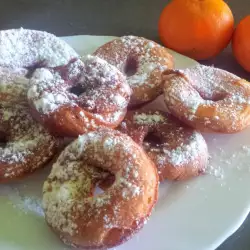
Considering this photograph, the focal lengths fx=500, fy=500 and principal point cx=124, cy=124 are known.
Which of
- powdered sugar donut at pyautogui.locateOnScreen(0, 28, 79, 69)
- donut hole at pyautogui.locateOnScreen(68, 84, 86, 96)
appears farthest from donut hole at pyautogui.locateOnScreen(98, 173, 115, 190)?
powdered sugar donut at pyautogui.locateOnScreen(0, 28, 79, 69)

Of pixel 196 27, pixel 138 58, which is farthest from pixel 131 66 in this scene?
pixel 196 27

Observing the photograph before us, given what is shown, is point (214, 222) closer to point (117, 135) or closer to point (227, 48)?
point (117, 135)

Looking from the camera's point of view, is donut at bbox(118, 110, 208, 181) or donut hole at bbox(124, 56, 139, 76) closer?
donut at bbox(118, 110, 208, 181)

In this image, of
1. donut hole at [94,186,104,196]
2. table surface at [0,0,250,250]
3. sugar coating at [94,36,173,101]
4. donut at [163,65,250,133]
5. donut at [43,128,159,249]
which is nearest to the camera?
donut at [43,128,159,249]

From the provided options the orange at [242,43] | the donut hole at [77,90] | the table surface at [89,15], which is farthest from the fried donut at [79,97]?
the table surface at [89,15]

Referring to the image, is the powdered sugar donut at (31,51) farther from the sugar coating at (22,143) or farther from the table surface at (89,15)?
the table surface at (89,15)

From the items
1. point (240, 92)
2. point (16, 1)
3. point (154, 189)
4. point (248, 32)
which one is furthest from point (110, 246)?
point (16, 1)

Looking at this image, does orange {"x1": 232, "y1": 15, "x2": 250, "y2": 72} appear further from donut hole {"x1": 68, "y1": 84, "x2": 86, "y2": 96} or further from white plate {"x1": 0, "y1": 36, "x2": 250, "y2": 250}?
donut hole {"x1": 68, "y1": 84, "x2": 86, "y2": 96}
